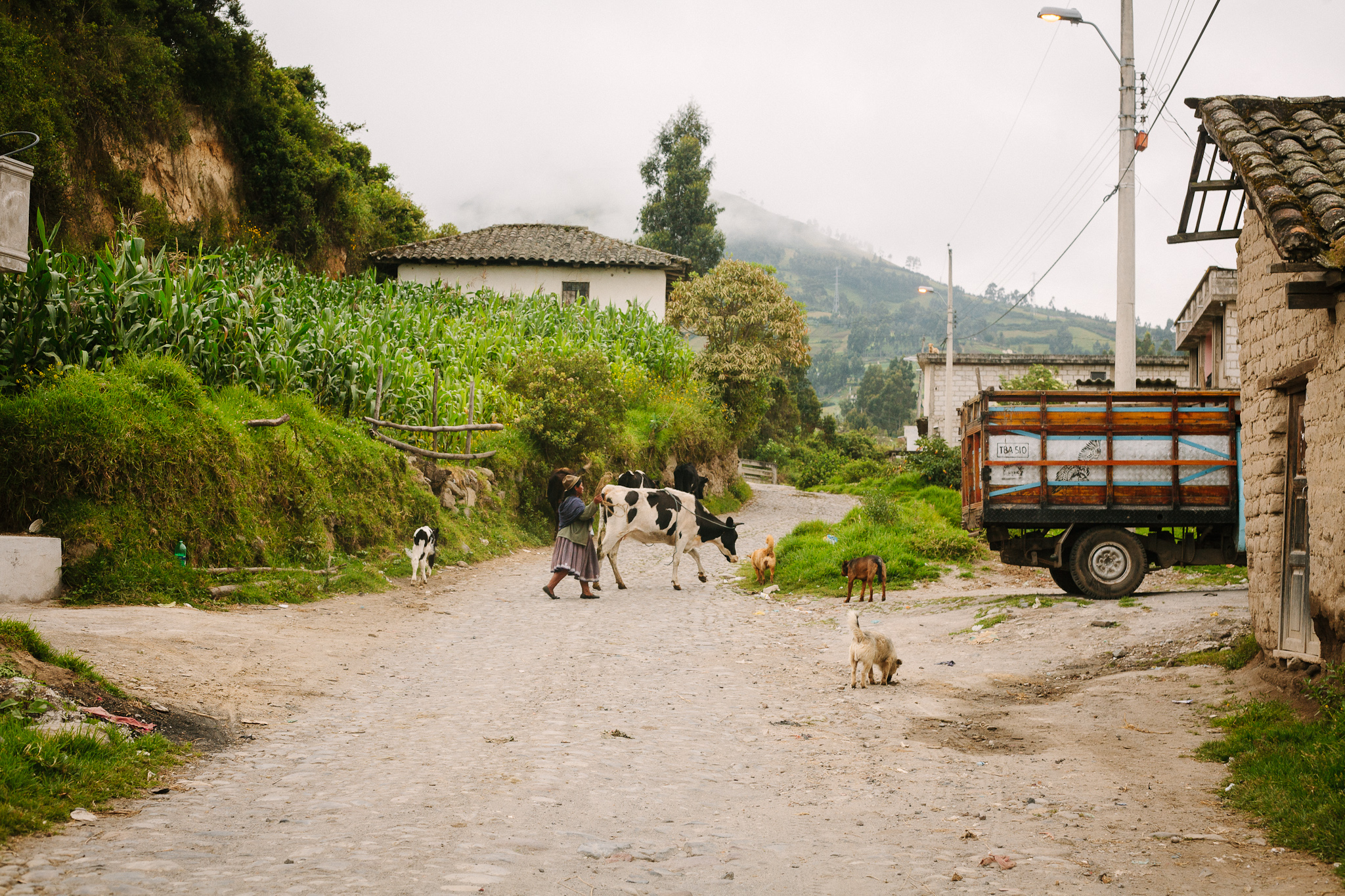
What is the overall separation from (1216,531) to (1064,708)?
19.9 ft

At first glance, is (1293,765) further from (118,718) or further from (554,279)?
(554,279)

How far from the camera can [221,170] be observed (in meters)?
26.3

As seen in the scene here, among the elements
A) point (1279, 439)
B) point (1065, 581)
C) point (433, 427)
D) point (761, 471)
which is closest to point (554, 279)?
point (761, 471)

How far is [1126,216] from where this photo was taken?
1383 cm

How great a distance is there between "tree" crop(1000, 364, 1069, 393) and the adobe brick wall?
29.3m

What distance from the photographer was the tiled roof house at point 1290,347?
6.46m

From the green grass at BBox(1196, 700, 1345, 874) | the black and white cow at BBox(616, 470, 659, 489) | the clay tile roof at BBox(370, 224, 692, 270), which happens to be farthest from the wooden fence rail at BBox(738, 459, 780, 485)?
the green grass at BBox(1196, 700, 1345, 874)

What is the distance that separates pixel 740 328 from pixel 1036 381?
49.7 ft

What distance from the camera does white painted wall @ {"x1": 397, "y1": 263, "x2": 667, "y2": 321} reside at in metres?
35.8

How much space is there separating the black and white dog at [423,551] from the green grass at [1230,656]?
32.1 ft

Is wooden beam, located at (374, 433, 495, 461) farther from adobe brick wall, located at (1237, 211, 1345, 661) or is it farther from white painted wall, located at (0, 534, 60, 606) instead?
adobe brick wall, located at (1237, 211, 1345, 661)

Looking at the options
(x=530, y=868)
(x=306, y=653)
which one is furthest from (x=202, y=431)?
(x=530, y=868)

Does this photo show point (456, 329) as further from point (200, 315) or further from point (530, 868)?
point (530, 868)

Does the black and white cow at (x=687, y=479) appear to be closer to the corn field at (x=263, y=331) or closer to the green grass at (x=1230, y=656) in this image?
the corn field at (x=263, y=331)
